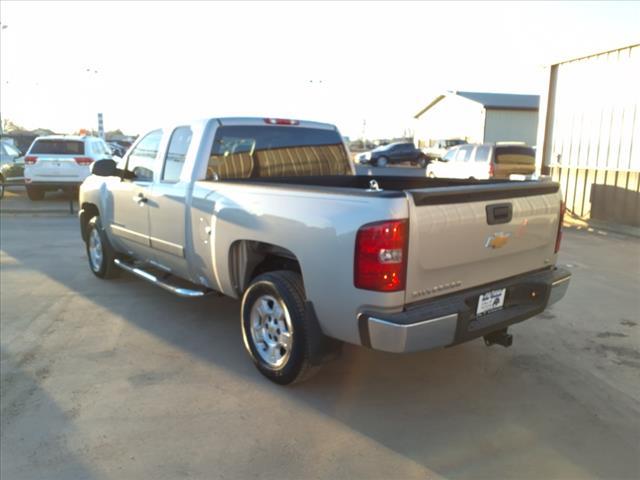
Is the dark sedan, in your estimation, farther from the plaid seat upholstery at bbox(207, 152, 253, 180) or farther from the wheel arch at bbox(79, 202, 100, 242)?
the plaid seat upholstery at bbox(207, 152, 253, 180)

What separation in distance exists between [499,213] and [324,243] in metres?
1.15

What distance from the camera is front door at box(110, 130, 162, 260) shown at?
204 inches

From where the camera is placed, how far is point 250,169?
4.79m

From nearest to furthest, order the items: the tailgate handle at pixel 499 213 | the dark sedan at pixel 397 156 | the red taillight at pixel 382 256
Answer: the red taillight at pixel 382 256, the tailgate handle at pixel 499 213, the dark sedan at pixel 397 156

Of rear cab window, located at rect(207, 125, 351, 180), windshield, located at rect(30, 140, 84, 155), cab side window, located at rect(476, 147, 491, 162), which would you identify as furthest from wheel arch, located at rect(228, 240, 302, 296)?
cab side window, located at rect(476, 147, 491, 162)

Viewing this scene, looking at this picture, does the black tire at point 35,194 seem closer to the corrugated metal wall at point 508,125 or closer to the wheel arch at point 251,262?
the wheel arch at point 251,262

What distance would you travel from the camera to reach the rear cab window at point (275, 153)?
4581 mm

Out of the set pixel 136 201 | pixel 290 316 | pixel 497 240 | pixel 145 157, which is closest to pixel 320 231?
pixel 290 316

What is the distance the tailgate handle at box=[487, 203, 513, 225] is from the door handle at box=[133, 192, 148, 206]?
10.8ft

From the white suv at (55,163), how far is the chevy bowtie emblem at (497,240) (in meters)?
12.1

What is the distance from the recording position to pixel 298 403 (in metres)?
3.56

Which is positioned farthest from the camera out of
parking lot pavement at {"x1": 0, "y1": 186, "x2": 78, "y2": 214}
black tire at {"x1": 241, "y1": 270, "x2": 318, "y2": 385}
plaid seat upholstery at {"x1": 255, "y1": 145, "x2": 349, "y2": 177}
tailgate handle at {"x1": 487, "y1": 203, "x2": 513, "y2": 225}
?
parking lot pavement at {"x1": 0, "y1": 186, "x2": 78, "y2": 214}

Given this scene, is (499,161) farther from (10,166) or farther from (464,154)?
(10,166)

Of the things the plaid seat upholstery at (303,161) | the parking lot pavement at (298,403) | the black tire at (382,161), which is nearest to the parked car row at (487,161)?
the plaid seat upholstery at (303,161)
